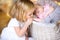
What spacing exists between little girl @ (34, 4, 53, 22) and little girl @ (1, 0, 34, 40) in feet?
0.13

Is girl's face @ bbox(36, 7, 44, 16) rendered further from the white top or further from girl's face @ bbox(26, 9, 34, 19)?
the white top

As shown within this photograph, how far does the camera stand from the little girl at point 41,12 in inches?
57.2

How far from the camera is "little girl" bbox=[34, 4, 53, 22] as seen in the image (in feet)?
4.76

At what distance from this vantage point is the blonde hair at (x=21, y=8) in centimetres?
149

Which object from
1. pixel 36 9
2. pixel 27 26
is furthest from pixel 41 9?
pixel 27 26

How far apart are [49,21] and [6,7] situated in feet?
1.19

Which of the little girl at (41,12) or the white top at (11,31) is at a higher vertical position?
the little girl at (41,12)

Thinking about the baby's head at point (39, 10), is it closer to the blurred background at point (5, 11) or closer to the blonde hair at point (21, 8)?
the blonde hair at point (21, 8)

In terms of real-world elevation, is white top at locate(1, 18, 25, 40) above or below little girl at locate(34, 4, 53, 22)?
below

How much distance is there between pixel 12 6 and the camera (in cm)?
152

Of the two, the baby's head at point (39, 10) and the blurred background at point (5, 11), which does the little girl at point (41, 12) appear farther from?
the blurred background at point (5, 11)

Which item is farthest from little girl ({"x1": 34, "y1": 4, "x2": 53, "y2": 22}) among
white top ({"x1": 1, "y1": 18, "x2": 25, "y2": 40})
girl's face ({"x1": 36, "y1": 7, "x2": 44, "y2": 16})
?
white top ({"x1": 1, "y1": 18, "x2": 25, "y2": 40})

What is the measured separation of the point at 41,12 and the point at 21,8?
6.4 inches

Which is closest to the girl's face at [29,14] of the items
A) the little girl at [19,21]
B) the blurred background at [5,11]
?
the little girl at [19,21]
